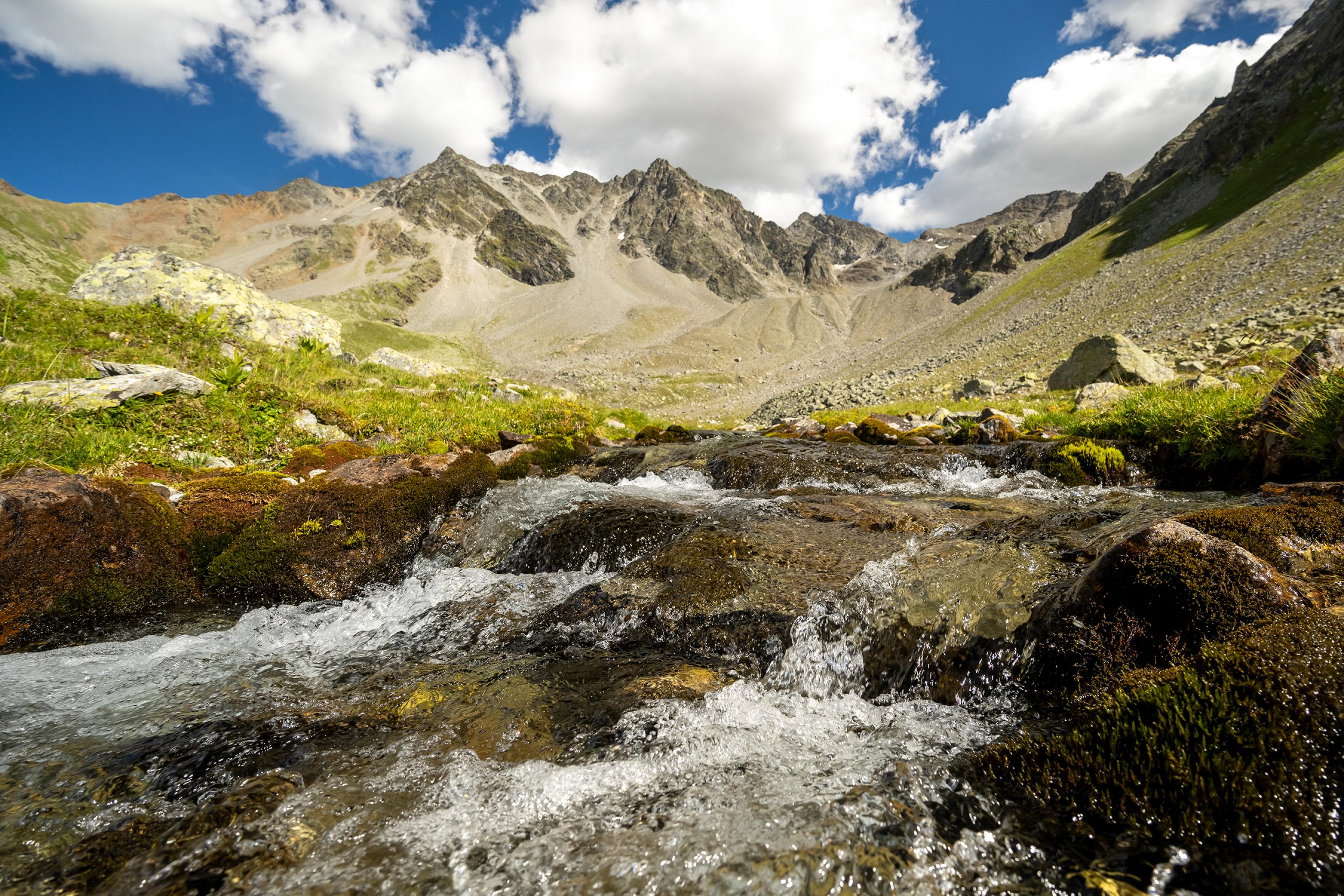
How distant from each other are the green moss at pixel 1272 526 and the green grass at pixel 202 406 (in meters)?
11.5

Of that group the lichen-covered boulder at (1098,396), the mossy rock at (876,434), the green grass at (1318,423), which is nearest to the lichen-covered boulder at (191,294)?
the mossy rock at (876,434)

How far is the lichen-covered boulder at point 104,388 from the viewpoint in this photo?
7.78m

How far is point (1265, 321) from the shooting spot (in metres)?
23.6

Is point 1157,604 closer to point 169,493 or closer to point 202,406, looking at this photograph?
point 169,493

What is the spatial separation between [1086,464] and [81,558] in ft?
50.1

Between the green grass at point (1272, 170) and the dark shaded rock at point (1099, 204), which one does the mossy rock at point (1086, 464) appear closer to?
the green grass at point (1272, 170)

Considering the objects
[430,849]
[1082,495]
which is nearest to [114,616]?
[430,849]

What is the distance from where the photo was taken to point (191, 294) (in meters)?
17.0

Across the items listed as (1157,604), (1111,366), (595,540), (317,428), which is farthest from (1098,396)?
(317,428)

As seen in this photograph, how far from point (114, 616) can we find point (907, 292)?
18756cm

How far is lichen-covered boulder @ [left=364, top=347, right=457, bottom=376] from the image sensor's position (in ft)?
68.8

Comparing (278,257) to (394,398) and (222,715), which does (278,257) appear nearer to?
(394,398)

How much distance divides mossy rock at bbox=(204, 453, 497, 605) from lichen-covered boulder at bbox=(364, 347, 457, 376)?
1428cm

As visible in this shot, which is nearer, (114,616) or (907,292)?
(114,616)
